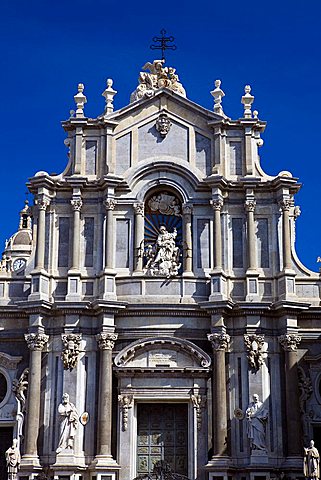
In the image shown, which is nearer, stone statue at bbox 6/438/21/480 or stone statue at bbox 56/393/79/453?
stone statue at bbox 6/438/21/480

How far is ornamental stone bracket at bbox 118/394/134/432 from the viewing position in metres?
27.5

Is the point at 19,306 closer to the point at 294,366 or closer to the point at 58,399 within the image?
the point at 58,399

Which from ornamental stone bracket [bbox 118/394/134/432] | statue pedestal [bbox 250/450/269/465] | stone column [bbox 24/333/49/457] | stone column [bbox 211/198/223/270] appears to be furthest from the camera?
stone column [bbox 211/198/223/270]

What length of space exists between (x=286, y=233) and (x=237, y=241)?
1.58 m

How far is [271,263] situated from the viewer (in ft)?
96.1

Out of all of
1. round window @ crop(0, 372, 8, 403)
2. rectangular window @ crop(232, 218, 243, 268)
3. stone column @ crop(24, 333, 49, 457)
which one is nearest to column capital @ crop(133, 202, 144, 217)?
rectangular window @ crop(232, 218, 243, 268)

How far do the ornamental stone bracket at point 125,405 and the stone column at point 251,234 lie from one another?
554 centimetres

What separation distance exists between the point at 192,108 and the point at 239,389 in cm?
942

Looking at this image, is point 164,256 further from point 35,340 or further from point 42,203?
point 35,340

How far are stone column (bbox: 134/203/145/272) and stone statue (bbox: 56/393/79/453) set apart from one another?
15.5 feet

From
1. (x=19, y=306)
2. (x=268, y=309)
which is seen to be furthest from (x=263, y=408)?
(x=19, y=306)

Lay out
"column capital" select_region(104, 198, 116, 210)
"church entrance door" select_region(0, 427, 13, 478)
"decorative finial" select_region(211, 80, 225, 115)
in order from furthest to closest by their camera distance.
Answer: "decorative finial" select_region(211, 80, 225, 115) < "column capital" select_region(104, 198, 116, 210) < "church entrance door" select_region(0, 427, 13, 478)

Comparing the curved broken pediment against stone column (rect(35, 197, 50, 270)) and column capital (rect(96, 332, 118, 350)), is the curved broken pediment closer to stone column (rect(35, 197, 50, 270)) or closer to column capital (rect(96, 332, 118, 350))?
column capital (rect(96, 332, 118, 350))

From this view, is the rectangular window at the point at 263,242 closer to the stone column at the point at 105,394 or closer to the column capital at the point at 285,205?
the column capital at the point at 285,205
